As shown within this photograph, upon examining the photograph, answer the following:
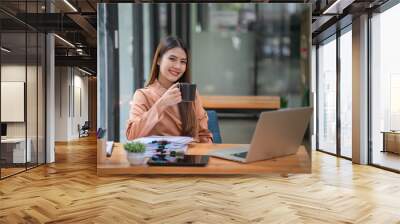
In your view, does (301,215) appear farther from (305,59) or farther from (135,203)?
(305,59)

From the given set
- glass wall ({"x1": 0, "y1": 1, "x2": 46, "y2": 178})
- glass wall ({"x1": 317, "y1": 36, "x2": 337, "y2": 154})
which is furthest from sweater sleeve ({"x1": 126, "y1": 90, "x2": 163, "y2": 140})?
glass wall ({"x1": 317, "y1": 36, "x2": 337, "y2": 154})

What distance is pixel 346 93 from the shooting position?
835 centimetres

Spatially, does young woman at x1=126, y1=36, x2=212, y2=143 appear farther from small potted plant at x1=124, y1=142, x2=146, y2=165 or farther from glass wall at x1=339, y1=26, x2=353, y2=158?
glass wall at x1=339, y1=26, x2=353, y2=158

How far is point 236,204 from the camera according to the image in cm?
413

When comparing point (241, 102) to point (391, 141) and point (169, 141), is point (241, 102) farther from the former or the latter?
point (391, 141)

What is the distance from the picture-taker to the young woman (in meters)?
5.07

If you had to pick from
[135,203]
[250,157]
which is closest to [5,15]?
[135,203]

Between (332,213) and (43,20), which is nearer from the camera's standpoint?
(332,213)

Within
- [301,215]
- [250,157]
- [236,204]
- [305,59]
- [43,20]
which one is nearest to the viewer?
[301,215]

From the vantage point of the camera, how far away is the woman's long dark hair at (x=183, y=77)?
16.7 ft

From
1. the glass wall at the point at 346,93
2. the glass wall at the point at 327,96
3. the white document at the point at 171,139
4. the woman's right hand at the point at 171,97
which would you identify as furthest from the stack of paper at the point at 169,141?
the glass wall at the point at 327,96

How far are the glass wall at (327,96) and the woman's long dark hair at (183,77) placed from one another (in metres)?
5.00

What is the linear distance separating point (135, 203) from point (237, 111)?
5.95 ft

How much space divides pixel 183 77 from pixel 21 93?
3.21m
